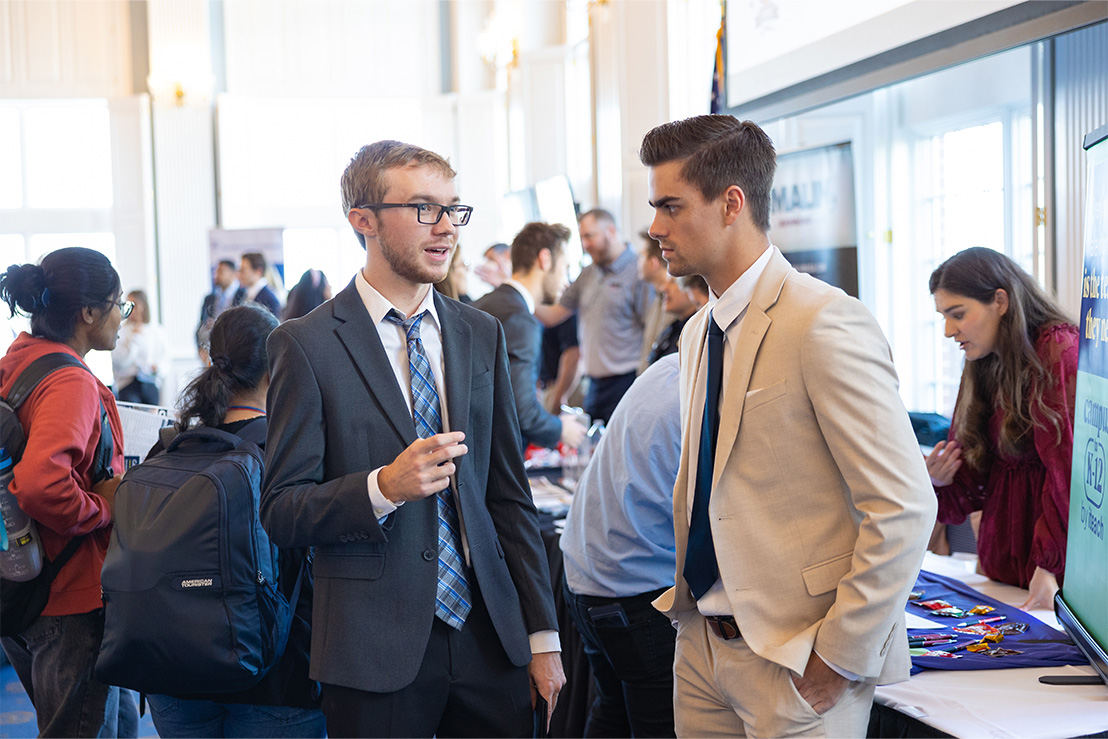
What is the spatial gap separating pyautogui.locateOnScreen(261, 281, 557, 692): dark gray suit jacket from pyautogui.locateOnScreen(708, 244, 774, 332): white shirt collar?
449 millimetres

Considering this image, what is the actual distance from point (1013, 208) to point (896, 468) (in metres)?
3.76

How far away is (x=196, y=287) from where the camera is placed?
1112 cm

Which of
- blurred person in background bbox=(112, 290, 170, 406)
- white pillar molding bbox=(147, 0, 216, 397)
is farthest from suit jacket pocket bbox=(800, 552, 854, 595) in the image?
white pillar molding bbox=(147, 0, 216, 397)

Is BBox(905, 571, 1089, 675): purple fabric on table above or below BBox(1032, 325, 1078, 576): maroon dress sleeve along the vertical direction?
below

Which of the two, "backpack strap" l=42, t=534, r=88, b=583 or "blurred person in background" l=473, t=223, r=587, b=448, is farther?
"blurred person in background" l=473, t=223, r=587, b=448

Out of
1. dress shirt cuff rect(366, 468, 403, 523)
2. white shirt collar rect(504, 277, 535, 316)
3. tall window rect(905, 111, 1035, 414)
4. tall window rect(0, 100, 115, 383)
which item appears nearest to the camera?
dress shirt cuff rect(366, 468, 403, 523)

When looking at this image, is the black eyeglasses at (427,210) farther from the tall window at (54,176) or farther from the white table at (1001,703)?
the tall window at (54,176)

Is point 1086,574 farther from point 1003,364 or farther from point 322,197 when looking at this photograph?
point 322,197

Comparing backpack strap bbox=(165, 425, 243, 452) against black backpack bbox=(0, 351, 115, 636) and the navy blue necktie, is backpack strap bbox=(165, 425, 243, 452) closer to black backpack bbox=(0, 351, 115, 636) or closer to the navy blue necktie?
black backpack bbox=(0, 351, 115, 636)

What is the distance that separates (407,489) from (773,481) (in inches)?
21.8

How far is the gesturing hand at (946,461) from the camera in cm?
238

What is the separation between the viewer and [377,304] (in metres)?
1.68

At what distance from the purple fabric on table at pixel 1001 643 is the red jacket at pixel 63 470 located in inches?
68.2

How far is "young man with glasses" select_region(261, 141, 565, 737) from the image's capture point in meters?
1.55
